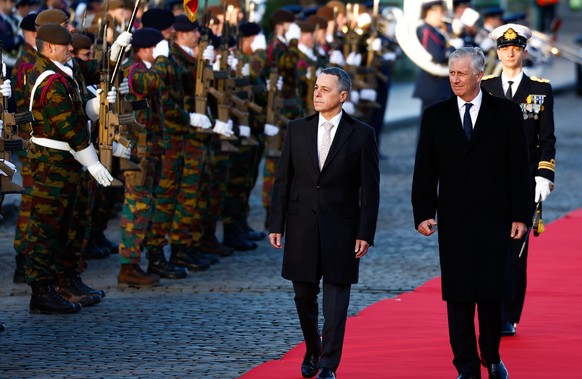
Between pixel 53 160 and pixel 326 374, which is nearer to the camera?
pixel 326 374

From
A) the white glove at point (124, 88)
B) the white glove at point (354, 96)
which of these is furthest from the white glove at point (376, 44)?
the white glove at point (124, 88)

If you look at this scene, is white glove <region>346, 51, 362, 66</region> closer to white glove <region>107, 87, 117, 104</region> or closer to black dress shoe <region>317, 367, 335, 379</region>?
white glove <region>107, 87, 117, 104</region>

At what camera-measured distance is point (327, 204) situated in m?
8.27

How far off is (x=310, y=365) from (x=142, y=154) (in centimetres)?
344

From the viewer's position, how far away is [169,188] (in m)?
11.9

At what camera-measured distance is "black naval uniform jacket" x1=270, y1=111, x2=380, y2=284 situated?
27.1 ft

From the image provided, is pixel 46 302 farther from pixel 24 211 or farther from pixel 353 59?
pixel 353 59

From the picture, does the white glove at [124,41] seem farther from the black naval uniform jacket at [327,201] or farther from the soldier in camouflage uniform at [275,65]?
the soldier in camouflage uniform at [275,65]

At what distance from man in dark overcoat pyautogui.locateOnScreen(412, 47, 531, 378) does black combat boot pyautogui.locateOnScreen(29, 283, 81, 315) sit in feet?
10.2

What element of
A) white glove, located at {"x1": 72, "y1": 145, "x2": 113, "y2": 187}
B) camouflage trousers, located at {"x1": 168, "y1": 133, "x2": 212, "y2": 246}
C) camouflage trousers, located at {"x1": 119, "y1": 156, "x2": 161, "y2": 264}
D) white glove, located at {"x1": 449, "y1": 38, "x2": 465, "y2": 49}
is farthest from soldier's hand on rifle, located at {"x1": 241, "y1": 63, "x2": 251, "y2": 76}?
white glove, located at {"x1": 449, "y1": 38, "x2": 465, "y2": 49}

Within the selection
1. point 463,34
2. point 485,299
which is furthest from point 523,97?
point 463,34

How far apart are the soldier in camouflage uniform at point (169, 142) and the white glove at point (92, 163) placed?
1405 millimetres

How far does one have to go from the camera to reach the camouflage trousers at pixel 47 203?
10.2 metres

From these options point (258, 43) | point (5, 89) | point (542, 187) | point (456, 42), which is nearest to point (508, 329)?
point (542, 187)
